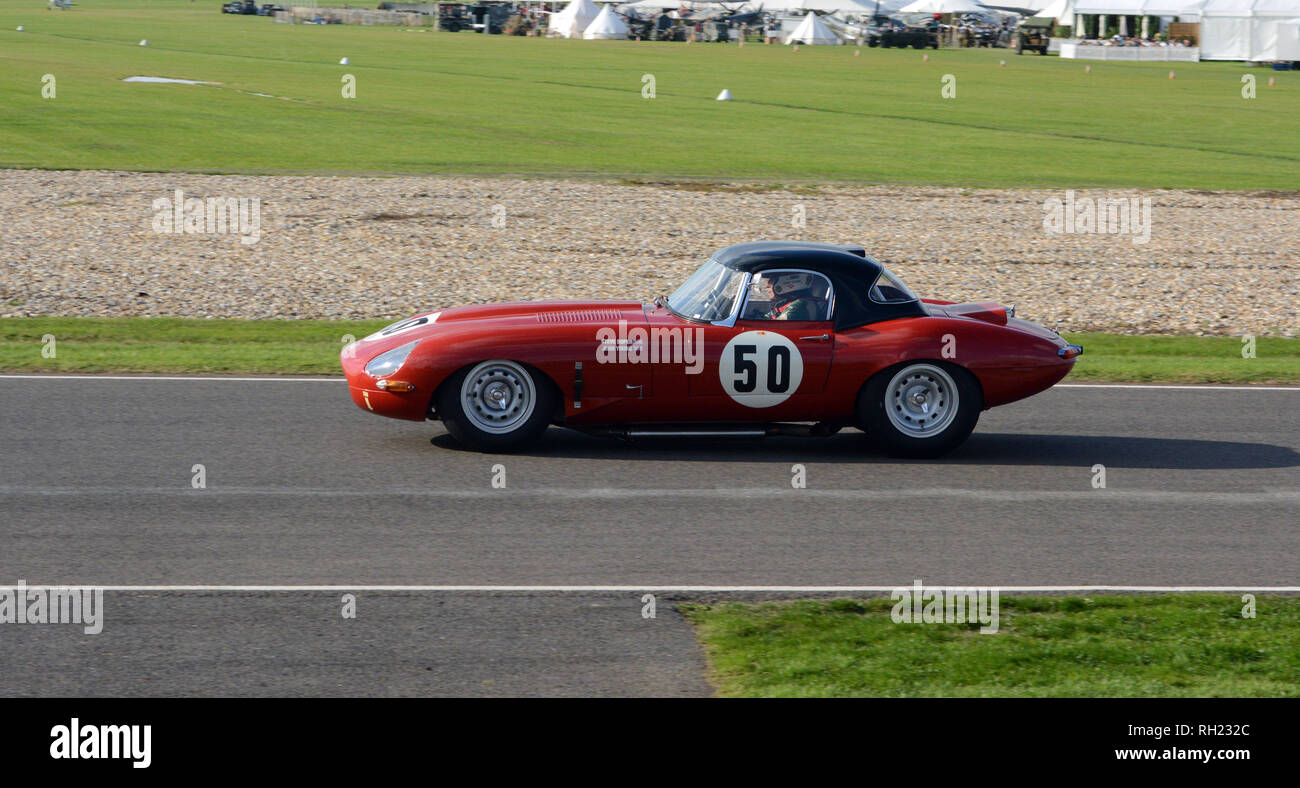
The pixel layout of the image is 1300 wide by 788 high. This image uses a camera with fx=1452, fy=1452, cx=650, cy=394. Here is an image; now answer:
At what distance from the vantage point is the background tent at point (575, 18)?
81.8 m

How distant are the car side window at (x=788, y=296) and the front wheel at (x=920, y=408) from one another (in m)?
0.64

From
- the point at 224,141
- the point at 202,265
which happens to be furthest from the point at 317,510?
the point at 224,141

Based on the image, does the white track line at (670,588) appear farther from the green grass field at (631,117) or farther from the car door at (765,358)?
the green grass field at (631,117)

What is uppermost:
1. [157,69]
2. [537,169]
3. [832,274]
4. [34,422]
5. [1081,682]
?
[157,69]

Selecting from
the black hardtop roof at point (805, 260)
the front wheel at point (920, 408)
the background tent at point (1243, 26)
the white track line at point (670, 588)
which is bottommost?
the white track line at point (670, 588)

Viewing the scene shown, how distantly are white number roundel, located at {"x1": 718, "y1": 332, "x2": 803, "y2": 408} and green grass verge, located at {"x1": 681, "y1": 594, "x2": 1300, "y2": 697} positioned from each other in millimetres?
2925

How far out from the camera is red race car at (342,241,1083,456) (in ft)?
31.9

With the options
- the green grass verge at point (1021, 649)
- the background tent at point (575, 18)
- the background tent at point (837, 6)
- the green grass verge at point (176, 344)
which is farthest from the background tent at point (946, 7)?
the green grass verge at point (1021, 649)

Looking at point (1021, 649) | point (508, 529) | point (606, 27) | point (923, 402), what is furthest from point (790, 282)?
point (606, 27)

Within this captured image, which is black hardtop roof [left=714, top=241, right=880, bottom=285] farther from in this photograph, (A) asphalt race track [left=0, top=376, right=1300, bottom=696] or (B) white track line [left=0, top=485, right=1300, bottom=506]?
(B) white track line [left=0, top=485, right=1300, bottom=506]

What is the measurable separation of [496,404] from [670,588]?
9.77 ft

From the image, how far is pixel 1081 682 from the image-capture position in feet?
20.0

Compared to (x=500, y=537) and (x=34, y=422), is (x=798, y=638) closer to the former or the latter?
(x=500, y=537)
